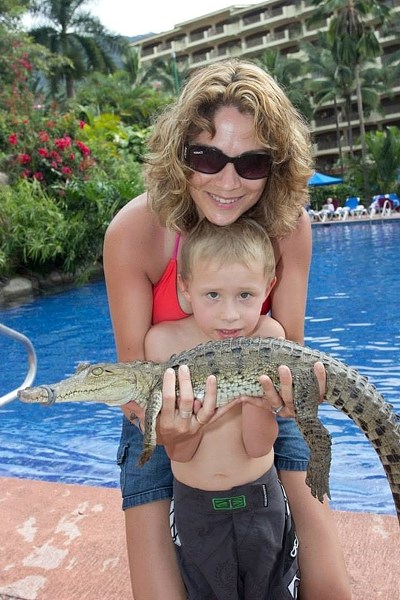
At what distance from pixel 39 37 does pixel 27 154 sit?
27.3 m

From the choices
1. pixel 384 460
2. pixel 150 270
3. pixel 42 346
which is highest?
pixel 150 270

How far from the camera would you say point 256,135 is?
7.97 ft

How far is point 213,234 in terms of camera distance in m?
2.46

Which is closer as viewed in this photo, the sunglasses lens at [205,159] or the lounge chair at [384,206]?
the sunglasses lens at [205,159]

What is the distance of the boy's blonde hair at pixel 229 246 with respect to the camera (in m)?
2.40

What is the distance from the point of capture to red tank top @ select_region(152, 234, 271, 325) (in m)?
2.69

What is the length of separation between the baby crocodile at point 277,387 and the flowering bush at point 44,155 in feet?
47.0

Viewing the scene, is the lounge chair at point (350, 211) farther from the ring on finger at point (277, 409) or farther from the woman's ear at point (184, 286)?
the ring on finger at point (277, 409)

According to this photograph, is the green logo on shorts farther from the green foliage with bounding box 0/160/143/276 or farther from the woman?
the green foliage with bounding box 0/160/143/276

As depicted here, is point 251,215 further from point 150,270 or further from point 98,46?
point 98,46

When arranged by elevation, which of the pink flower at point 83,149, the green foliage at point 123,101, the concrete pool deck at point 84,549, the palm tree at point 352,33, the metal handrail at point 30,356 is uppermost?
the palm tree at point 352,33

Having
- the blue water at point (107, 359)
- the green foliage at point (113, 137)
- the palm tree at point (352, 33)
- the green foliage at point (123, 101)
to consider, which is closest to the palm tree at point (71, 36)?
the green foliage at point (123, 101)

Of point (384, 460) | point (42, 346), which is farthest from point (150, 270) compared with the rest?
point (42, 346)

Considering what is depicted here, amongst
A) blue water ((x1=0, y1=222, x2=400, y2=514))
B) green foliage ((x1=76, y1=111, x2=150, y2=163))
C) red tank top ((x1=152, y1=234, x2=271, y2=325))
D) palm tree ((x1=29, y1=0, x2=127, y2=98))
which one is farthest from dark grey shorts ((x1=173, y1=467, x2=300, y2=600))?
palm tree ((x1=29, y1=0, x2=127, y2=98))
